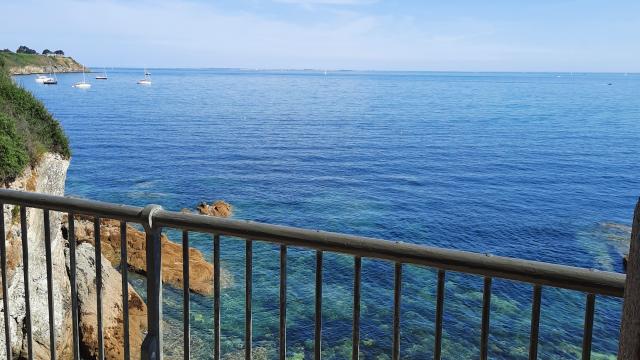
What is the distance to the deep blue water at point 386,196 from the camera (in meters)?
16.2

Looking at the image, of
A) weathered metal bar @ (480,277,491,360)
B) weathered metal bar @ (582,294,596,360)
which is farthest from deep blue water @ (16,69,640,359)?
weathered metal bar @ (582,294,596,360)

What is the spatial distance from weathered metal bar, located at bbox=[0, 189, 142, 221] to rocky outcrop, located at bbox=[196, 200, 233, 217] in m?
21.6

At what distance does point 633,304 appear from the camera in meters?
1.75

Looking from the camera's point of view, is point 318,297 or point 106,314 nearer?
point 318,297

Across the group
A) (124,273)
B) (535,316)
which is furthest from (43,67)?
(535,316)

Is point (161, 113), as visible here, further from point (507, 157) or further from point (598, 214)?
point (598, 214)

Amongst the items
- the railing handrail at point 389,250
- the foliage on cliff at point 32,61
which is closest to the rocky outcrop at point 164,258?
the railing handrail at point 389,250

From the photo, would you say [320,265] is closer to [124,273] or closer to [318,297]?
[318,297]

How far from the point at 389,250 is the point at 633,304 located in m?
1.22

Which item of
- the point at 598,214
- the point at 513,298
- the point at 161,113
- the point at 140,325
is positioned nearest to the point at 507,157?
the point at 598,214

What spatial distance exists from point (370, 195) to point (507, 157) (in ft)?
57.8

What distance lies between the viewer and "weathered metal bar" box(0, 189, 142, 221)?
11.4ft

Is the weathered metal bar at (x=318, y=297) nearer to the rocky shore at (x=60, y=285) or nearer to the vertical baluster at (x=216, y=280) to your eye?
the vertical baluster at (x=216, y=280)

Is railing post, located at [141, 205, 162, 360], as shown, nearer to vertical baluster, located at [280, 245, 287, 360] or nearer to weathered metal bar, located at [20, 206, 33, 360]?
vertical baluster, located at [280, 245, 287, 360]
